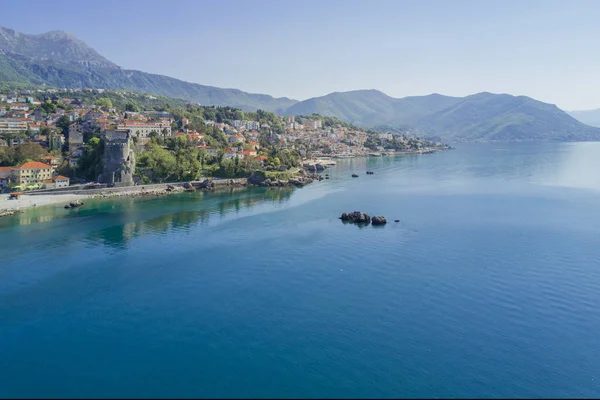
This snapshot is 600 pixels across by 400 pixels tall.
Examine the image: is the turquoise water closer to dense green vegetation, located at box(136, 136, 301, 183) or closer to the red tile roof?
the red tile roof

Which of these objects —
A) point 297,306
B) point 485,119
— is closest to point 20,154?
point 297,306

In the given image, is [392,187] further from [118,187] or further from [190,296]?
[190,296]

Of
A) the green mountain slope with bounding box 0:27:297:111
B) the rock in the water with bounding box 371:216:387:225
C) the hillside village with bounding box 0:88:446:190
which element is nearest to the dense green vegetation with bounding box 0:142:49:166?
the hillside village with bounding box 0:88:446:190

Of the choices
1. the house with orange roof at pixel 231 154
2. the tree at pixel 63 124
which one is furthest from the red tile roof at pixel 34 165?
the house with orange roof at pixel 231 154

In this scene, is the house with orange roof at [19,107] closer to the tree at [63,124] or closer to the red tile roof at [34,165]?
the tree at [63,124]

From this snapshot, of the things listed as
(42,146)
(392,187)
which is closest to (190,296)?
(392,187)

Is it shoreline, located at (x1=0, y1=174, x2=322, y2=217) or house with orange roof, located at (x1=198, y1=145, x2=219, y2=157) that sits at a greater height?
house with orange roof, located at (x1=198, y1=145, x2=219, y2=157)
